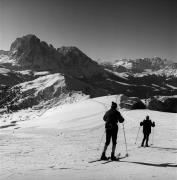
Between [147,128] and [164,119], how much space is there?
19.0 metres

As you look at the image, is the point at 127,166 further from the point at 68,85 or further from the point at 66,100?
the point at 68,85

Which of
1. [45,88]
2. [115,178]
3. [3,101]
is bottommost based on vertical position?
[115,178]

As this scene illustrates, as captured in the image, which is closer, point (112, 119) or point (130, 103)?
point (112, 119)

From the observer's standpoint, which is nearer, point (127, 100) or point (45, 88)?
point (127, 100)

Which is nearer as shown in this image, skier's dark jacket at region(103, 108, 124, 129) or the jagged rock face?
skier's dark jacket at region(103, 108, 124, 129)

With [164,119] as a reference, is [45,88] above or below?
above

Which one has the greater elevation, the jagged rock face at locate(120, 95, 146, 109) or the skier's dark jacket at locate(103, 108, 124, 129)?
the jagged rock face at locate(120, 95, 146, 109)

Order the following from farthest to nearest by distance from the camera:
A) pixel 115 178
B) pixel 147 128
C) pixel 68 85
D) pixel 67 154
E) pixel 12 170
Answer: pixel 68 85 → pixel 147 128 → pixel 67 154 → pixel 12 170 → pixel 115 178

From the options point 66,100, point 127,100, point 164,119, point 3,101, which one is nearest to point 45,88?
point 66,100

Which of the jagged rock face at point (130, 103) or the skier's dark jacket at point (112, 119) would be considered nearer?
the skier's dark jacket at point (112, 119)

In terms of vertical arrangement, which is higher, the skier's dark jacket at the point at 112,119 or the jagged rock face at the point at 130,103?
the jagged rock face at the point at 130,103

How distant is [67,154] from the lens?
1502cm

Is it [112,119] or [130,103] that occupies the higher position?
[130,103]

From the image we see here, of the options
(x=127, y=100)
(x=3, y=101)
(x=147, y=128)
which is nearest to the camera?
(x=147, y=128)
